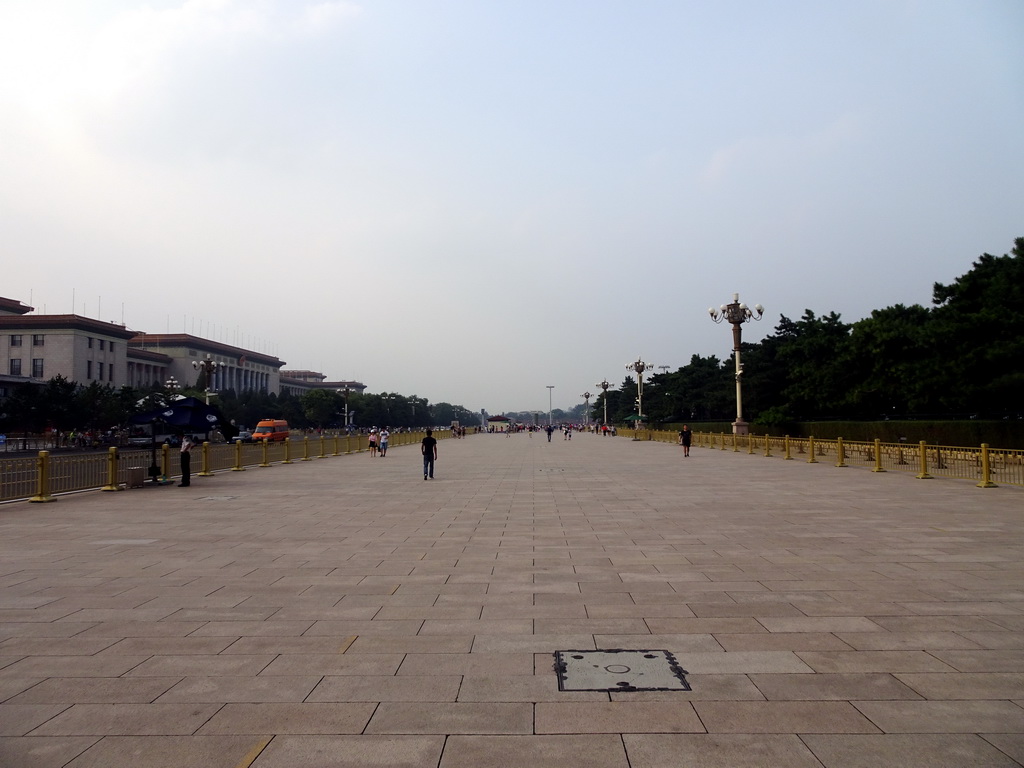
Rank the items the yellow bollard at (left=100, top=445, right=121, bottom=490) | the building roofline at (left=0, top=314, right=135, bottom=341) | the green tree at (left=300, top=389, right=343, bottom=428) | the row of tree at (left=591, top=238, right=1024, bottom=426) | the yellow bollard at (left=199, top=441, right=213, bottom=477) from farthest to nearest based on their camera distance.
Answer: the green tree at (left=300, top=389, right=343, bottom=428)
the building roofline at (left=0, top=314, right=135, bottom=341)
the row of tree at (left=591, top=238, right=1024, bottom=426)
the yellow bollard at (left=199, top=441, right=213, bottom=477)
the yellow bollard at (left=100, top=445, right=121, bottom=490)

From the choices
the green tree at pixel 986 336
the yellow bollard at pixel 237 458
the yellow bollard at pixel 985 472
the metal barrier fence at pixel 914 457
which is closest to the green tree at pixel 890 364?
the green tree at pixel 986 336

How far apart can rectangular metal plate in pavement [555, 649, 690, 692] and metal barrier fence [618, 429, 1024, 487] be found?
15002mm

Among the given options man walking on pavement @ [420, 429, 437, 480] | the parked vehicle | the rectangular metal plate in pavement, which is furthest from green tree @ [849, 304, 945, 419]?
Answer: the parked vehicle

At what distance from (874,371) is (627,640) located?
4027 cm

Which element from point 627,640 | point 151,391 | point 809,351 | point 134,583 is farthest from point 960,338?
point 151,391

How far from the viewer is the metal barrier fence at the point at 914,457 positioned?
16500 millimetres

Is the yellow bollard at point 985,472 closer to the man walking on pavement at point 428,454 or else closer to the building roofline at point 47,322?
the man walking on pavement at point 428,454

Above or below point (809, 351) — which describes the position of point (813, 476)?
below

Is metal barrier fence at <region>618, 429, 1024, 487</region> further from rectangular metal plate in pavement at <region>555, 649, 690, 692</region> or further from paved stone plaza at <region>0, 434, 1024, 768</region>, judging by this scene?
rectangular metal plate in pavement at <region>555, 649, 690, 692</region>

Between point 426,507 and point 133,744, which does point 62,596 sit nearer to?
point 133,744

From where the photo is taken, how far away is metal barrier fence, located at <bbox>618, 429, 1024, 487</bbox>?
54.1ft

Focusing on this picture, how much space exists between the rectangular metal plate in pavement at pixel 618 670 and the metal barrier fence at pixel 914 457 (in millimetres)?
15002

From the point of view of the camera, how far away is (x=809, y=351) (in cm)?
4900

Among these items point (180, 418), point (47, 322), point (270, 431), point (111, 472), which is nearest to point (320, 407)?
point (47, 322)
